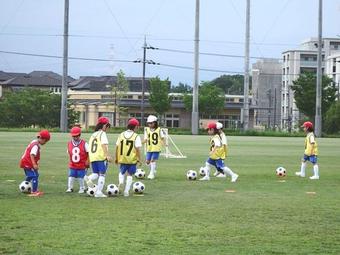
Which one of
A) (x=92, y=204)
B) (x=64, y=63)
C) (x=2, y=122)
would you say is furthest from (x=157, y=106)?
(x=92, y=204)

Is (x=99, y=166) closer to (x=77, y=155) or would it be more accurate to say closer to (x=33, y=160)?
(x=77, y=155)

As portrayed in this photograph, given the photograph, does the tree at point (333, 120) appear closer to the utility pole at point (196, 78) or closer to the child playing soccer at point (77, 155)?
the utility pole at point (196, 78)

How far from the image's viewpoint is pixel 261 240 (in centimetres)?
875

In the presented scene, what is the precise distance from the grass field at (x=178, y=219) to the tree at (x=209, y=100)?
2898 inches

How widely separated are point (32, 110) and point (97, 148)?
71460 mm

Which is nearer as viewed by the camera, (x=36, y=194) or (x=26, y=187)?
(x=36, y=194)

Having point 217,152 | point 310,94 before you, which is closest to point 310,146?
point 217,152

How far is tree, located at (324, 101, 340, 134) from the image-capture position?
75500 mm

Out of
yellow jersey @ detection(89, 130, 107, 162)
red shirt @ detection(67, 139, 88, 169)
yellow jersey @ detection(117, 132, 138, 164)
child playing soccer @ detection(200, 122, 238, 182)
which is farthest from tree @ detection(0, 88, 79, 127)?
yellow jersey @ detection(89, 130, 107, 162)

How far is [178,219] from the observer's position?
10500 mm

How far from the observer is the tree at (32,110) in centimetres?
8319

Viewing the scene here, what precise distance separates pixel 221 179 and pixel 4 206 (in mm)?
8283

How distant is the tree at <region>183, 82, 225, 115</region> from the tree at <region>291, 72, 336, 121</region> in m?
12.0

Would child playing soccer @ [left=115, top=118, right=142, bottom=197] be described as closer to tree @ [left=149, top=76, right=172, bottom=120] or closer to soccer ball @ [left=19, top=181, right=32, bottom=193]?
soccer ball @ [left=19, top=181, right=32, bottom=193]
